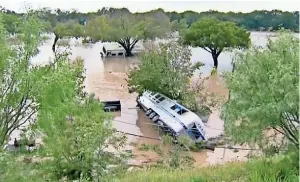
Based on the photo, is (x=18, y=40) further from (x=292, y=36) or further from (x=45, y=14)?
(x=292, y=36)

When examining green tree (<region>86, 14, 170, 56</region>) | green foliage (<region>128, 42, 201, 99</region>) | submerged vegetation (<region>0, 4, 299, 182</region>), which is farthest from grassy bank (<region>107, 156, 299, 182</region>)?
green tree (<region>86, 14, 170, 56</region>)

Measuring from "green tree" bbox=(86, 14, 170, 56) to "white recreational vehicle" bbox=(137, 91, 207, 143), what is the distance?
48.6 feet

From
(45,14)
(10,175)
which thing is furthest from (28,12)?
(10,175)

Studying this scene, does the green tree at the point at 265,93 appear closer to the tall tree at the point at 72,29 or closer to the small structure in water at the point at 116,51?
the small structure in water at the point at 116,51

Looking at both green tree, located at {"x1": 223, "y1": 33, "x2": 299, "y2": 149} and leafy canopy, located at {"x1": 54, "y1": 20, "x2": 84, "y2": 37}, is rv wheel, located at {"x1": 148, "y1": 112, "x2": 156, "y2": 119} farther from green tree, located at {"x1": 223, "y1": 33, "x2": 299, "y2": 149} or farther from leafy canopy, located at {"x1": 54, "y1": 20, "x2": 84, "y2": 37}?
leafy canopy, located at {"x1": 54, "y1": 20, "x2": 84, "y2": 37}

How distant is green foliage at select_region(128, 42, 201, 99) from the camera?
12.4m

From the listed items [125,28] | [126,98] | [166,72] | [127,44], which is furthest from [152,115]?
[127,44]

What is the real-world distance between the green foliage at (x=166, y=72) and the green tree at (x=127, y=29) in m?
14.3

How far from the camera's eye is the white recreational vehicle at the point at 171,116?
32.1 feet

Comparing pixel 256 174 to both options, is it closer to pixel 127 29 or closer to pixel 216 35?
pixel 216 35

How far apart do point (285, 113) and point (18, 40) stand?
9.06 feet

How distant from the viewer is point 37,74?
453 centimetres

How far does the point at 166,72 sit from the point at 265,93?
7936 millimetres

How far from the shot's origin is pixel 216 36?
2028 cm
